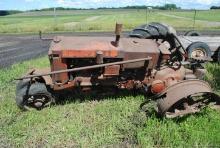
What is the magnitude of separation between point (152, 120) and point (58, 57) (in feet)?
6.90

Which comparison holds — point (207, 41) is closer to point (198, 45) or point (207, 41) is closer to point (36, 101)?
point (198, 45)

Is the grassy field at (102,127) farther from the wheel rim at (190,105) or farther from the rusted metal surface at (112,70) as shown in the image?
the rusted metal surface at (112,70)

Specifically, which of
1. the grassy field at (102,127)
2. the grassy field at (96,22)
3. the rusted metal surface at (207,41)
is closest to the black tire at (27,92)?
the grassy field at (102,127)

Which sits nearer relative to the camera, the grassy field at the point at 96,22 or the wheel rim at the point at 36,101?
the wheel rim at the point at 36,101

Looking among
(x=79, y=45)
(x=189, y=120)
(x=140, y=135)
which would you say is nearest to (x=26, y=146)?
(x=140, y=135)

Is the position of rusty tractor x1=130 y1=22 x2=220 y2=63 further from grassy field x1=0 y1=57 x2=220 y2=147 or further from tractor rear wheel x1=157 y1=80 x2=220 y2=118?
tractor rear wheel x1=157 y1=80 x2=220 y2=118

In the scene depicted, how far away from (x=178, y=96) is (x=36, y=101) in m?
2.70

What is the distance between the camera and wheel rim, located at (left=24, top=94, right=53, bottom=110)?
6668mm

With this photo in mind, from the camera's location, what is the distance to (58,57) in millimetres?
6523

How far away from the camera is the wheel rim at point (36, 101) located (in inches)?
263

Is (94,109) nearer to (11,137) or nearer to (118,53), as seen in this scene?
(118,53)

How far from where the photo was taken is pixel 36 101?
6715 mm

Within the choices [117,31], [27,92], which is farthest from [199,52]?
[27,92]

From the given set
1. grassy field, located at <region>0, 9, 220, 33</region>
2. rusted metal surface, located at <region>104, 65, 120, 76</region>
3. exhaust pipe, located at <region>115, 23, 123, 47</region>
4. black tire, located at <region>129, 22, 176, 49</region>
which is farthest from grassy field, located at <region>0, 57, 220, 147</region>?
grassy field, located at <region>0, 9, 220, 33</region>
